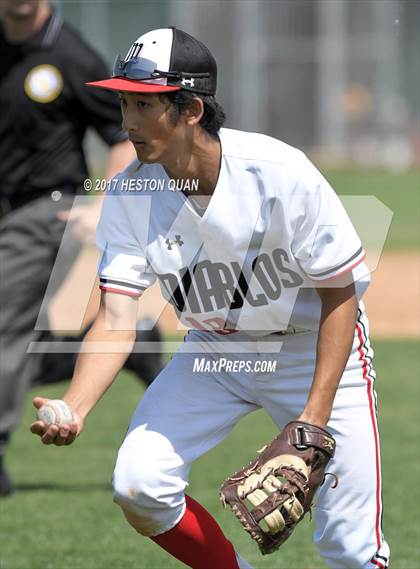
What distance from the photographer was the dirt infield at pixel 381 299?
32.8 feet

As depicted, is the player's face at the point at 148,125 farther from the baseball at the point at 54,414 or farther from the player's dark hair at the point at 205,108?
the baseball at the point at 54,414

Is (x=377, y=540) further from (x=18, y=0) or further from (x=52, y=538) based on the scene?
(x=18, y=0)

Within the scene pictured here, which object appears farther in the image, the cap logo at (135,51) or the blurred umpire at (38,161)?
the blurred umpire at (38,161)

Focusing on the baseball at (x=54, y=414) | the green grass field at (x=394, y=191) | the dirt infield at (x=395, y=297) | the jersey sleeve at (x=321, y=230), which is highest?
the jersey sleeve at (x=321, y=230)

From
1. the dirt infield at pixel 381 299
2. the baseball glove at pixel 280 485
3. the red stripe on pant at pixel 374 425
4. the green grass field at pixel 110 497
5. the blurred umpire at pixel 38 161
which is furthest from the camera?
the dirt infield at pixel 381 299

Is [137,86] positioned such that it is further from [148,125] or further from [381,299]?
[381,299]

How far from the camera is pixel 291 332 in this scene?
368 cm

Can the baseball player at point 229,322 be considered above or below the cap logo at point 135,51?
below

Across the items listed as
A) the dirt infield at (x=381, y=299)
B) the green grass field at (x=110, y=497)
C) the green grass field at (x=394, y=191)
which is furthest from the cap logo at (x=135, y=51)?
the green grass field at (x=394, y=191)

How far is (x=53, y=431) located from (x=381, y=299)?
30.7 ft

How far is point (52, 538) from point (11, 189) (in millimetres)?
1915

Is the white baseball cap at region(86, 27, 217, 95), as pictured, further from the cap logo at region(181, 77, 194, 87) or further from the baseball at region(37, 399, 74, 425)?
the baseball at region(37, 399, 74, 425)

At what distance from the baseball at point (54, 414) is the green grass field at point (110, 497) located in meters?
1.30

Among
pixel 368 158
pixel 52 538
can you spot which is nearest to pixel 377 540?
pixel 52 538
